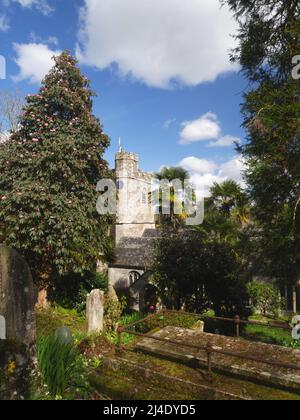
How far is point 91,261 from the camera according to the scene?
1788 centimetres

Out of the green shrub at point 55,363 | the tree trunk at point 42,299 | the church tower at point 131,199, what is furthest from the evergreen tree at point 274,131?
the church tower at point 131,199

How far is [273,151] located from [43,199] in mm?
10156

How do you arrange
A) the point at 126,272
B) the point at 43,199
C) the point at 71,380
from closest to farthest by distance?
the point at 71,380 < the point at 43,199 < the point at 126,272

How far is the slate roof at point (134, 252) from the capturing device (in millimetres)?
25453

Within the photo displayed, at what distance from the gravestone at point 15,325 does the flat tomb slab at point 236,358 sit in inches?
129

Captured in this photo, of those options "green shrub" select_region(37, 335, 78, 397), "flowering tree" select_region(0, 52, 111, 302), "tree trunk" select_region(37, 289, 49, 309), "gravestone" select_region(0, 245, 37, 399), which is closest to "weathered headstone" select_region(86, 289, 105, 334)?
"flowering tree" select_region(0, 52, 111, 302)

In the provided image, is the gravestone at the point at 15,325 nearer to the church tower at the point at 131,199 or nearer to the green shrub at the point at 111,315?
the green shrub at the point at 111,315

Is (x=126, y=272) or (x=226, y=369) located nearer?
(x=226, y=369)

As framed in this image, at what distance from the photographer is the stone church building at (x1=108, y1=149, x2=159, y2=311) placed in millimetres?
23250

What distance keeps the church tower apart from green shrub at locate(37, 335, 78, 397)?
27585mm

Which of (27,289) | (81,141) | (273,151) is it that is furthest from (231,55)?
(27,289)

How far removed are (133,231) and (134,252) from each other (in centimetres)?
856

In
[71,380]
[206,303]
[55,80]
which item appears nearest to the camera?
[71,380]

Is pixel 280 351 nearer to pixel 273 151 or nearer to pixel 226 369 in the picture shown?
pixel 226 369
